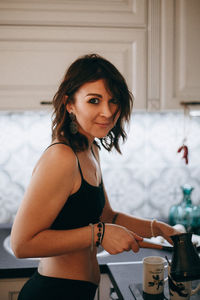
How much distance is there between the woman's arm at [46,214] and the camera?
893 millimetres

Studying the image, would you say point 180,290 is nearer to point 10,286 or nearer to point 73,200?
point 73,200

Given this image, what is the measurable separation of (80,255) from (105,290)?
0.43m

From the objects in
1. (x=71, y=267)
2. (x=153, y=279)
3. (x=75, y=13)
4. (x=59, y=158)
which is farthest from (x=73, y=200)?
(x=75, y=13)

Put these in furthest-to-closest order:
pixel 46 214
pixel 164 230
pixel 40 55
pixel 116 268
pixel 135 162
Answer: pixel 135 162 → pixel 40 55 → pixel 116 268 → pixel 164 230 → pixel 46 214

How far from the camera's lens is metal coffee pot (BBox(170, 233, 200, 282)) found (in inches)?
35.5

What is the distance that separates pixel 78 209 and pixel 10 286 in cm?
62

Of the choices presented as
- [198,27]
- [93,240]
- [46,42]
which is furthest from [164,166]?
[93,240]

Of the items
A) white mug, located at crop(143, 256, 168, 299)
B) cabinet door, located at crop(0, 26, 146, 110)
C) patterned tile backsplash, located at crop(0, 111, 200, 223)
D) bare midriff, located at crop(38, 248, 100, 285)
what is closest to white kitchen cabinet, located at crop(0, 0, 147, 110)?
cabinet door, located at crop(0, 26, 146, 110)

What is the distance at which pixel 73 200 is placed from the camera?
38.9 inches

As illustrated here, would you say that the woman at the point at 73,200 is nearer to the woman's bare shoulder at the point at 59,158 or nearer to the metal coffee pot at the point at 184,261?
the woman's bare shoulder at the point at 59,158

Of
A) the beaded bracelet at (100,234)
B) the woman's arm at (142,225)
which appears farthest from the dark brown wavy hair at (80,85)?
the woman's arm at (142,225)

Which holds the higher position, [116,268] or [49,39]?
[49,39]

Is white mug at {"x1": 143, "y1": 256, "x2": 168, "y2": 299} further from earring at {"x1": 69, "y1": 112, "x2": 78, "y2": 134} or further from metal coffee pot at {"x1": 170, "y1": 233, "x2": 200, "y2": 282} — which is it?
earring at {"x1": 69, "y1": 112, "x2": 78, "y2": 134}

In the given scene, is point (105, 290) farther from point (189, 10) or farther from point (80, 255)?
point (189, 10)
